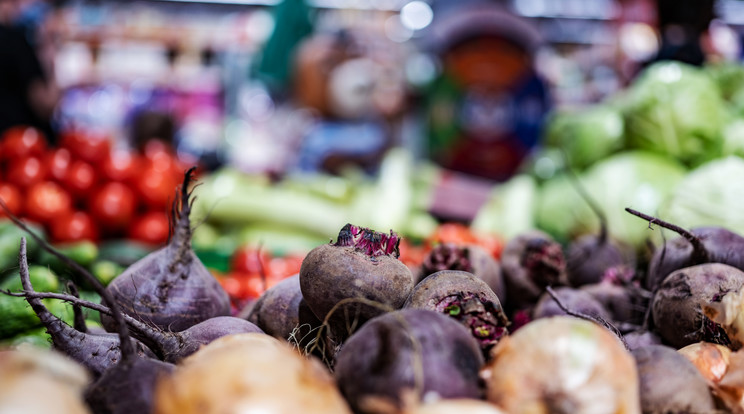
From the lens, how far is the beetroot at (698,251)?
1.75m

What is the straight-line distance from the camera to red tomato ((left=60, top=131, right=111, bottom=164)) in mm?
4922

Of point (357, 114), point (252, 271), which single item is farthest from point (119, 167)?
point (357, 114)

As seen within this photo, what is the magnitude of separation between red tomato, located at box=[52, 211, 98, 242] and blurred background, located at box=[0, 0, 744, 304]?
0.02 metres

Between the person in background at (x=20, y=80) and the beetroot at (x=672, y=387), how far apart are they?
20.8 ft

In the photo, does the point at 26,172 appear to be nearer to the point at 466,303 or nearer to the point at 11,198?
the point at 11,198

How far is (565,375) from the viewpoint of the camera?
40.4 inches

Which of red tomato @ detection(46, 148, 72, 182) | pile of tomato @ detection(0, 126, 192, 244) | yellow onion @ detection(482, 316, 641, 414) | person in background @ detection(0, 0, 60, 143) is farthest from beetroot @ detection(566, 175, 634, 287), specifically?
person in background @ detection(0, 0, 60, 143)

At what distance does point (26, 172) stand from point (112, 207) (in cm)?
68

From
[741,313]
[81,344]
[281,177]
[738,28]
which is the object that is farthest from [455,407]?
[738,28]

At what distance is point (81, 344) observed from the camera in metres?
1.43

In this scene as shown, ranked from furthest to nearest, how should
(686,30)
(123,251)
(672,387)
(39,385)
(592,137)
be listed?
(686,30) < (592,137) < (123,251) < (672,387) < (39,385)

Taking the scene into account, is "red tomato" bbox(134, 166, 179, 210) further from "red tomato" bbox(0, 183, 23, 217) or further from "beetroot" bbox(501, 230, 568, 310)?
"beetroot" bbox(501, 230, 568, 310)

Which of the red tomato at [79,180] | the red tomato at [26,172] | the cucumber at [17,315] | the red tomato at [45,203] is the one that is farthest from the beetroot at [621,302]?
the red tomato at [26,172]

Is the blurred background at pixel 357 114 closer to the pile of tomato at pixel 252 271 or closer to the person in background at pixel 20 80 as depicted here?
the person in background at pixel 20 80
